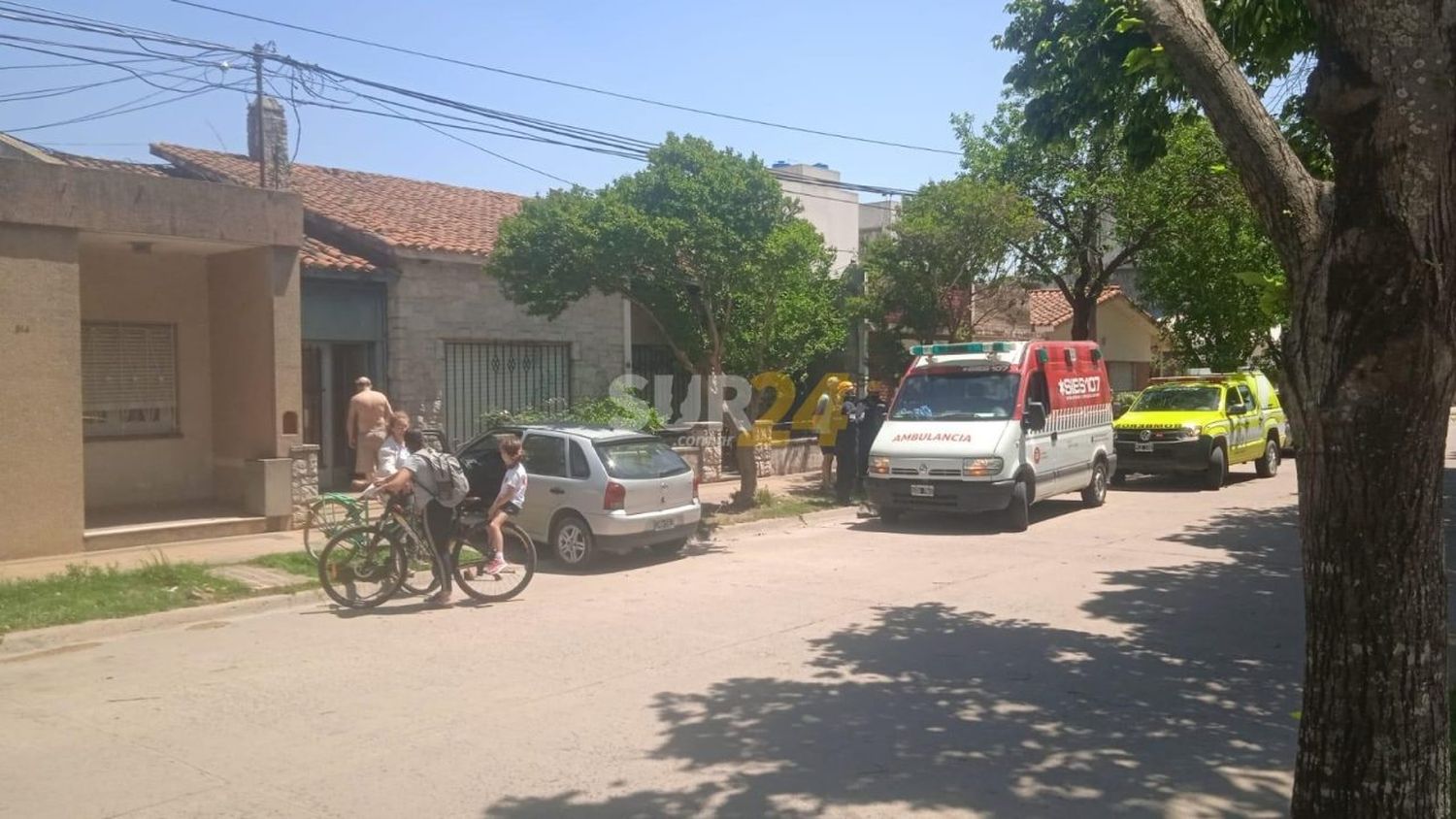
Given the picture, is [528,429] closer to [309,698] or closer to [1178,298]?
[309,698]

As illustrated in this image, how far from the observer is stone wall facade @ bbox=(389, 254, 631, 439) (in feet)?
55.9

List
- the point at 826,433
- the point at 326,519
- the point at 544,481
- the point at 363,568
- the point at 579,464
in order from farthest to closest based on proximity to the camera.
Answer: the point at 826,433, the point at 544,481, the point at 579,464, the point at 326,519, the point at 363,568

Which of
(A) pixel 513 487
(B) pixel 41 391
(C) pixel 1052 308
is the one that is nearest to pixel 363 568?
(A) pixel 513 487

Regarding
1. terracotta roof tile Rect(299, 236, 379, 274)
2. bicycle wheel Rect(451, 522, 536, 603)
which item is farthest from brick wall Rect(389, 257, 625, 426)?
bicycle wheel Rect(451, 522, 536, 603)

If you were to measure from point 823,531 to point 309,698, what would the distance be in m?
8.70

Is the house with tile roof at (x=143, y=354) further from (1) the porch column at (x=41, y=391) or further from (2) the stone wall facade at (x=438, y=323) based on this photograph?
(2) the stone wall facade at (x=438, y=323)

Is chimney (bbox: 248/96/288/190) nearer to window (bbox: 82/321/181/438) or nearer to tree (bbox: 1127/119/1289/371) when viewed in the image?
window (bbox: 82/321/181/438)

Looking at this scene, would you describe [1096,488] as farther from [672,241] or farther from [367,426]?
[367,426]

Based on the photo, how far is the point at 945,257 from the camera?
1975 cm

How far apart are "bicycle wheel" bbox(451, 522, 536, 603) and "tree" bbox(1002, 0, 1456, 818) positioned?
24.7ft

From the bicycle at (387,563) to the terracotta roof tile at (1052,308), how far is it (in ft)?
76.6

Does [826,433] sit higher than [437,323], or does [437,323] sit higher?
[437,323]

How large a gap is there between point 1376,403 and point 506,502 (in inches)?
314

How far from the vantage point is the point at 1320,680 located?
377 centimetres
